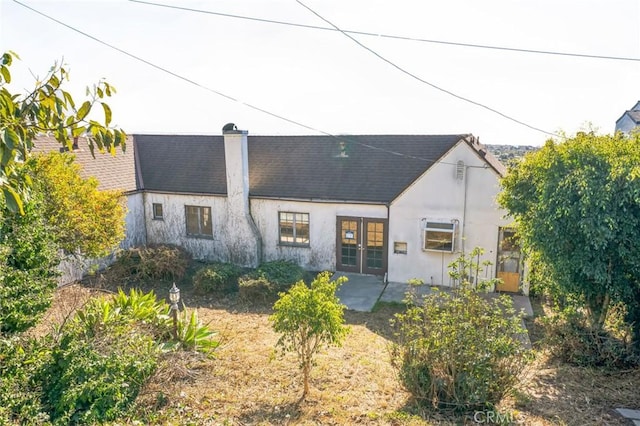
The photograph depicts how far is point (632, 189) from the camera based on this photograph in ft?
26.5

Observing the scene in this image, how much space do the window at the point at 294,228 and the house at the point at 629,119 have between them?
86.5 ft

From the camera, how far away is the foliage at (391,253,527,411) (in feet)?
21.7

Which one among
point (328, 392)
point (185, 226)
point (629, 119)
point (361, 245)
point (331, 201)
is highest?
point (629, 119)

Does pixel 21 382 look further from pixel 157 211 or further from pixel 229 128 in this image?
pixel 157 211

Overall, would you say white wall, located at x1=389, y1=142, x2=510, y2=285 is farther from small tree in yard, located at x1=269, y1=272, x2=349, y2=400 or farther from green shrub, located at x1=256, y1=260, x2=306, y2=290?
small tree in yard, located at x1=269, y1=272, x2=349, y2=400

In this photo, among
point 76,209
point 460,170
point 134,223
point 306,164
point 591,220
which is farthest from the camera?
point 134,223

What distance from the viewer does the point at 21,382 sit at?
646cm

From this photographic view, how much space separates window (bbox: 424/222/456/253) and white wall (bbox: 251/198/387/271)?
5.71ft

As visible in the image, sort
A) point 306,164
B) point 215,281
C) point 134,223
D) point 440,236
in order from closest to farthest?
point 215,281
point 440,236
point 306,164
point 134,223

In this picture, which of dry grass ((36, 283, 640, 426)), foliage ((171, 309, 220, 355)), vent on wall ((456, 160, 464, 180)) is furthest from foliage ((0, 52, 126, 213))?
vent on wall ((456, 160, 464, 180))

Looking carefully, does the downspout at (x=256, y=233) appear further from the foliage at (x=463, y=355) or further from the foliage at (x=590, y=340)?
the foliage at (x=590, y=340)

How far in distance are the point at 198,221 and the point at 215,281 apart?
4.53 meters

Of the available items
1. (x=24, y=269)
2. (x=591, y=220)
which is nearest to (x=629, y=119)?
(x=591, y=220)

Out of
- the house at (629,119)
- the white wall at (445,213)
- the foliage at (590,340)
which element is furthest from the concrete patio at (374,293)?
the house at (629,119)
